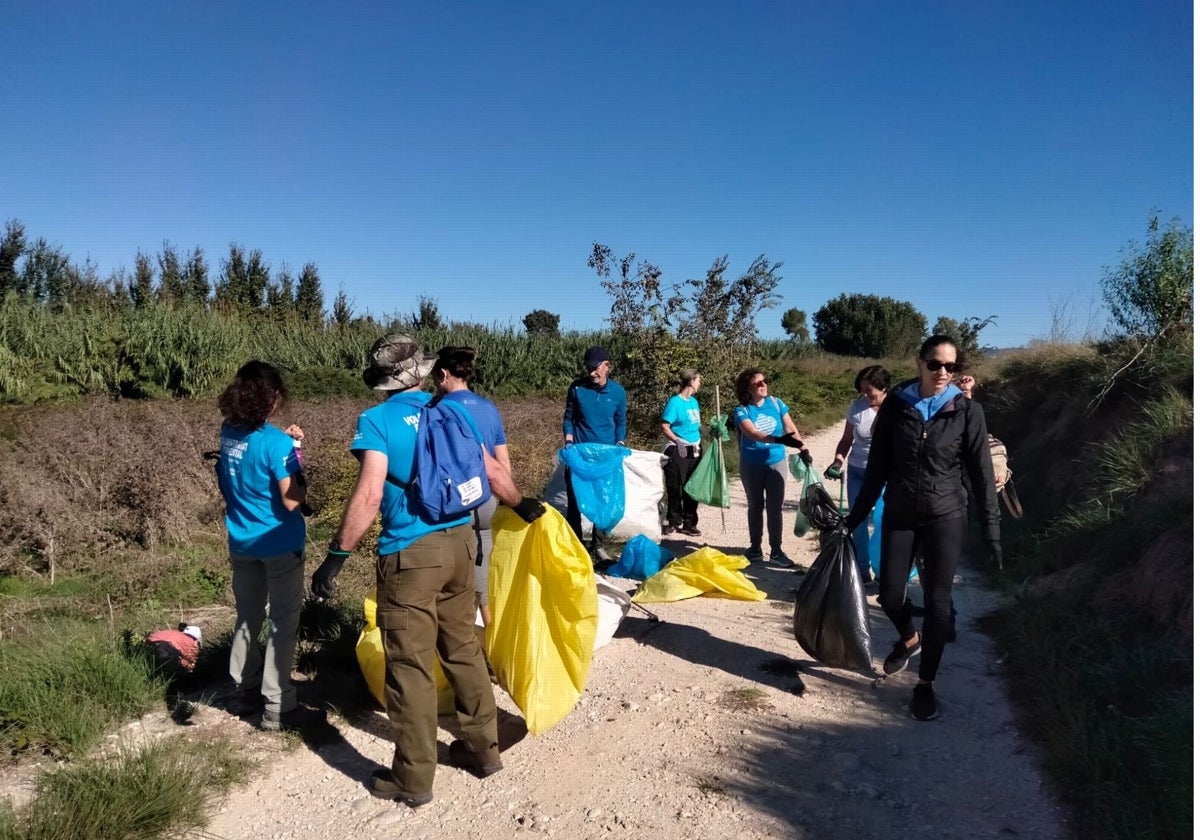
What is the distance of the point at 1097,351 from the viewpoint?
1012cm

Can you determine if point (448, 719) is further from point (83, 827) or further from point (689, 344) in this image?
point (689, 344)

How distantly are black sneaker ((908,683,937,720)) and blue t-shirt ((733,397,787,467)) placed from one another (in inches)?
99.8

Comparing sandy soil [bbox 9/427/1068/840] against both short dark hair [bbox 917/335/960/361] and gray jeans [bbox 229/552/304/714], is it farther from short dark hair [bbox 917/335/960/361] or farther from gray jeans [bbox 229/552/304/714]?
short dark hair [bbox 917/335/960/361]

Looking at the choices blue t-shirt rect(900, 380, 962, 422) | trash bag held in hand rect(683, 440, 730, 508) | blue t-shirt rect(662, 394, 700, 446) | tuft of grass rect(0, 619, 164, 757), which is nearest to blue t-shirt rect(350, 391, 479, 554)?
tuft of grass rect(0, 619, 164, 757)

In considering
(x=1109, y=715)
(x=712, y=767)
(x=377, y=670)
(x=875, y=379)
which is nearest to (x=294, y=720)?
(x=377, y=670)

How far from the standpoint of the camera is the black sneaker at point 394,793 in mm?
3069

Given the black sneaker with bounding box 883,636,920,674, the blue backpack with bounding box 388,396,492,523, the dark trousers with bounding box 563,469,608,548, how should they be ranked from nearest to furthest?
1. the blue backpack with bounding box 388,396,492,523
2. the black sneaker with bounding box 883,636,920,674
3. the dark trousers with bounding box 563,469,608,548

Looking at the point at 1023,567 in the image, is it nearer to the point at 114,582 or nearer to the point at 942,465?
the point at 942,465

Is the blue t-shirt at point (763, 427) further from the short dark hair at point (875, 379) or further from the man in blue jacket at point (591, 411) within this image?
the man in blue jacket at point (591, 411)

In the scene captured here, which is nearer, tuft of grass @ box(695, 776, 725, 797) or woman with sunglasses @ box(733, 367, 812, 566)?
tuft of grass @ box(695, 776, 725, 797)

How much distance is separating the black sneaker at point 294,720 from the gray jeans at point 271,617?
4cm

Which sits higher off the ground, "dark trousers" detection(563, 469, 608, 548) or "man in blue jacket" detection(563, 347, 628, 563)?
"man in blue jacket" detection(563, 347, 628, 563)

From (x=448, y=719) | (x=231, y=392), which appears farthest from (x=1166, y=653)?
(x=231, y=392)

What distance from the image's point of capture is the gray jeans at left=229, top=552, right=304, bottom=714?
361 cm
